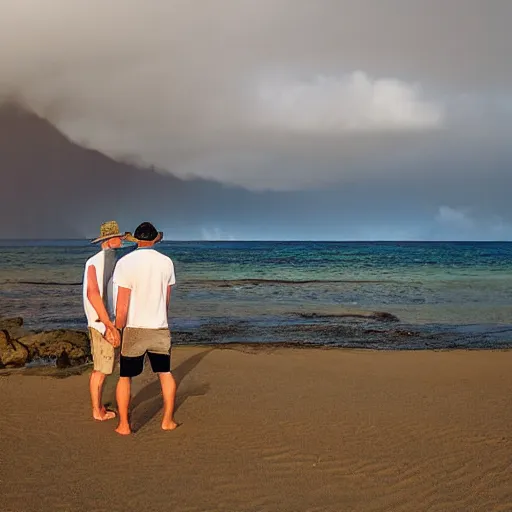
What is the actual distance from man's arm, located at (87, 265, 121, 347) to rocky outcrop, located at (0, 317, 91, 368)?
4.51m

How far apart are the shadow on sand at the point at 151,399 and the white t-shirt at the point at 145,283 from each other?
4.62 ft

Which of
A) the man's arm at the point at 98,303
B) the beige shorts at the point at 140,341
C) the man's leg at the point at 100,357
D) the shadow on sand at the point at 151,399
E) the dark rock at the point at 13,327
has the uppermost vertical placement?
the man's arm at the point at 98,303

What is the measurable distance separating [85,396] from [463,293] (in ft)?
76.8

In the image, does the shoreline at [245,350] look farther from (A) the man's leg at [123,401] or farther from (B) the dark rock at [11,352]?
(A) the man's leg at [123,401]

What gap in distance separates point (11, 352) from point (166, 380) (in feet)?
17.8

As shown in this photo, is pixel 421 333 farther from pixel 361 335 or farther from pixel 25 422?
pixel 25 422

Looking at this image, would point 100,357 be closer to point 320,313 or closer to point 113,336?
point 113,336

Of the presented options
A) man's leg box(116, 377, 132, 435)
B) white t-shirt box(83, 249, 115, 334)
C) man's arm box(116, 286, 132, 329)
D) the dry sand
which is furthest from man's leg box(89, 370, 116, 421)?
man's arm box(116, 286, 132, 329)

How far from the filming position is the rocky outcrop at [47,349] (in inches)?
377

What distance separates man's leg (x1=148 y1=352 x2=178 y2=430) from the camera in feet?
18.0

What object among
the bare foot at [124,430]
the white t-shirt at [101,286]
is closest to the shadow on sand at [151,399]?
the bare foot at [124,430]

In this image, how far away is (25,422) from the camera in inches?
245

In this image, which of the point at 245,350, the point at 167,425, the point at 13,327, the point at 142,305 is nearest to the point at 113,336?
the point at 142,305

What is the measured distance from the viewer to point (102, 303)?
18.2ft
